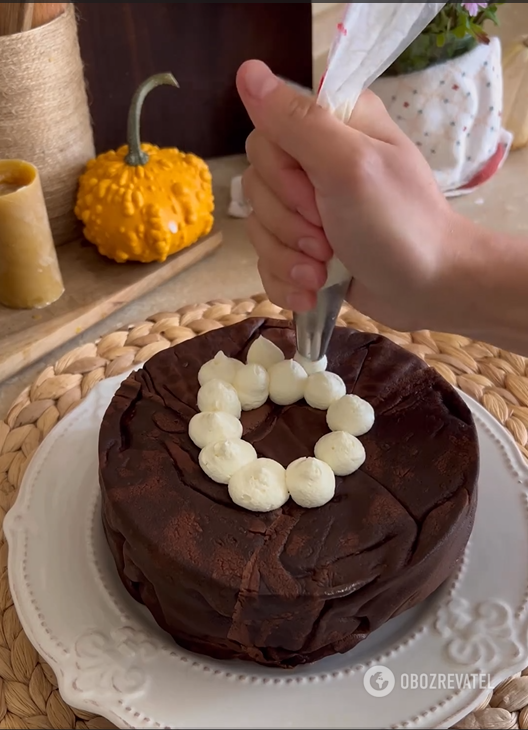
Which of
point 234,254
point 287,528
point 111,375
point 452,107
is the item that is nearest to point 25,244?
point 111,375

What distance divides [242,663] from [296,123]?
0.63 metres

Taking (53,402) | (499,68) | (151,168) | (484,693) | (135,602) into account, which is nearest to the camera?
(484,693)

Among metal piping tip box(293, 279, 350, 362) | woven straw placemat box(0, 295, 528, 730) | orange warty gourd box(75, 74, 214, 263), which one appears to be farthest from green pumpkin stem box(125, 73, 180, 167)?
metal piping tip box(293, 279, 350, 362)

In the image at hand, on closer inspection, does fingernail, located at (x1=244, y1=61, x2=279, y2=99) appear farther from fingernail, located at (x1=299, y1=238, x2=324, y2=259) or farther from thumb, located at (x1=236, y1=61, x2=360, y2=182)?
fingernail, located at (x1=299, y1=238, x2=324, y2=259)

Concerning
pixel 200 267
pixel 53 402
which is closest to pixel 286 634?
pixel 53 402

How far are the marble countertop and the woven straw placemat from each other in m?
0.17

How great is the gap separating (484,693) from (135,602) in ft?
1.45

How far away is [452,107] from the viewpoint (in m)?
1.62


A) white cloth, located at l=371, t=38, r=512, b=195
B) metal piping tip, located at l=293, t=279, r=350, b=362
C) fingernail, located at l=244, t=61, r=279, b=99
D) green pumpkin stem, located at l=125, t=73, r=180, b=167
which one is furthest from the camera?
white cloth, located at l=371, t=38, r=512, b=195

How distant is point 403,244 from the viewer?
852mm

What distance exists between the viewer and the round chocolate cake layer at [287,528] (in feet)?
2.80

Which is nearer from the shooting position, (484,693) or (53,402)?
(484,693)

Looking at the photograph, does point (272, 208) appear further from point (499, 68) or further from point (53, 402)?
point (499, 68)

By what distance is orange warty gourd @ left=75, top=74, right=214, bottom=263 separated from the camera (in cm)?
152
